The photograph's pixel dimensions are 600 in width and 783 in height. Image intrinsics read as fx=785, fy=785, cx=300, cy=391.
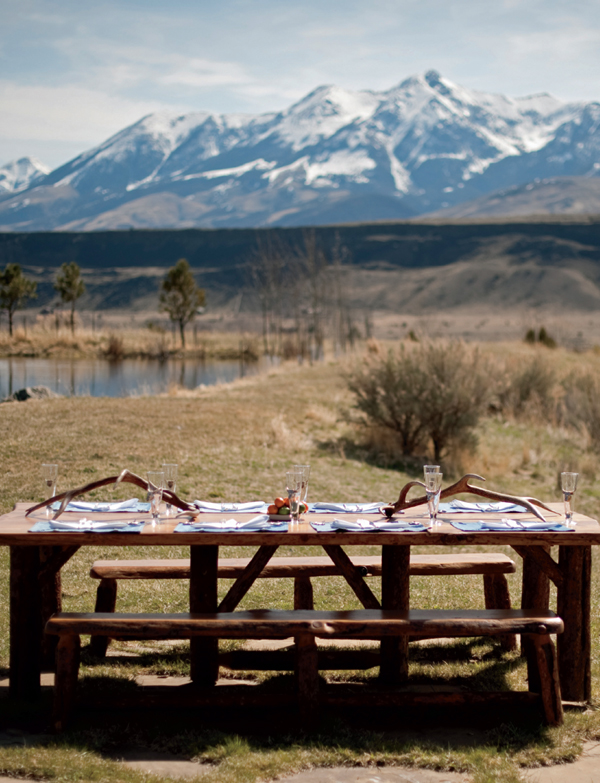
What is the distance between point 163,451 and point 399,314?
260 feet

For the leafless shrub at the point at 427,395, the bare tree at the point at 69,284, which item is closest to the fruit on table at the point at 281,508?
the leafless shrub at the point at 427,395

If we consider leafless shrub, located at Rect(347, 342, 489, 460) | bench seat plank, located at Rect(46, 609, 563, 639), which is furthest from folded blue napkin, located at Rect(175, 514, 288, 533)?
leafless shrub, located at Rect(347, 342, 489, 460)

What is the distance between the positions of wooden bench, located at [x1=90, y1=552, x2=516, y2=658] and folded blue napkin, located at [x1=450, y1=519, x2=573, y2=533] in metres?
0.79

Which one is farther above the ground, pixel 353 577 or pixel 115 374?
pixel 353 577

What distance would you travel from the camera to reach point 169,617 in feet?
11.6

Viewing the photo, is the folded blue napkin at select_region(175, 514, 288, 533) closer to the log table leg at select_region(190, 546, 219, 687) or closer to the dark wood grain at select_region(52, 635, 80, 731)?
the log table leg at select_region(190, 546, 219, 687)

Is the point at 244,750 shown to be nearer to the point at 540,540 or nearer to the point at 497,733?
the point at 497,733

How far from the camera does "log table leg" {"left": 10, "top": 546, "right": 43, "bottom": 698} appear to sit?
12.0 feet

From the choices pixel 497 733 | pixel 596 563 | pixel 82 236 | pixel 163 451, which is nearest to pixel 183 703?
pixel 497 733

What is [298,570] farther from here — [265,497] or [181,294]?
[181,294]

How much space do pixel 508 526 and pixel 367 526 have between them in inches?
26.8

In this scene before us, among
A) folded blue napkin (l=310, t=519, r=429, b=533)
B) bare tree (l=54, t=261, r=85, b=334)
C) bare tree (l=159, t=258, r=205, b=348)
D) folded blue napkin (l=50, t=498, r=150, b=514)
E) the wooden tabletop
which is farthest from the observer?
bare tree (l=159, t=258, r=205, b=348)

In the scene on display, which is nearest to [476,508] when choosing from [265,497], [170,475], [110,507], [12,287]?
[170,475]

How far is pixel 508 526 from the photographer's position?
373 cm
